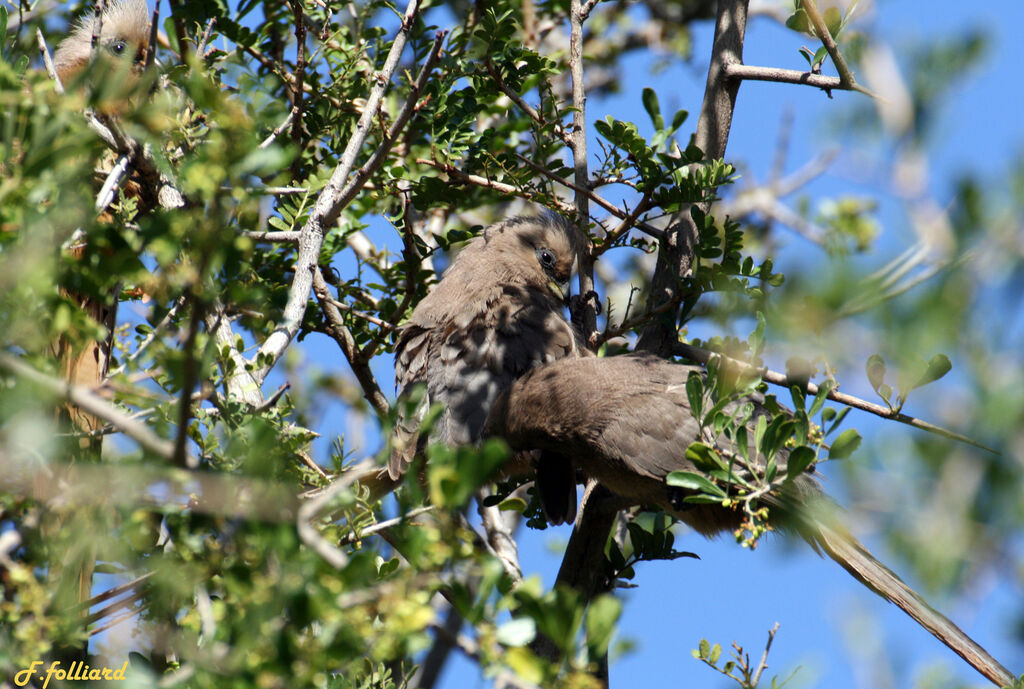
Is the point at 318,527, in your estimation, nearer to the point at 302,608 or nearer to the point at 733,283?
the point at 302,608

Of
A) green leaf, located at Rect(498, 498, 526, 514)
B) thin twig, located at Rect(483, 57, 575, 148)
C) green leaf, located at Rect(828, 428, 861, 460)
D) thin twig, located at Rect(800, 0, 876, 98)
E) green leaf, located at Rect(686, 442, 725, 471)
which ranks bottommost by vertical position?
green leaf, located at Rect(498, 498, 526, 514)

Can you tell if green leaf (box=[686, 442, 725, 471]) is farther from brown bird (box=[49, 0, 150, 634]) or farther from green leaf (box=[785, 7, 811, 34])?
green leaf (box=[785, 7, 811, 34])

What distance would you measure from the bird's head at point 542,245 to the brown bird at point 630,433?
1118 millimetres

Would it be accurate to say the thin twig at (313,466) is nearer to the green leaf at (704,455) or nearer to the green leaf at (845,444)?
the green leaf at (704,455)

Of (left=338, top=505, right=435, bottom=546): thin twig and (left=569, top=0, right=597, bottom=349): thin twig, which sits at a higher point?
(left=569, top=0, right=597, bottom=349): thin twig

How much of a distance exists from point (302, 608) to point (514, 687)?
468 millimetres

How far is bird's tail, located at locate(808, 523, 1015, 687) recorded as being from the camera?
2691mm

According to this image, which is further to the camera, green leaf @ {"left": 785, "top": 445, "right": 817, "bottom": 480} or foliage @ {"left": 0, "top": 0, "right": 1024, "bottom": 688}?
green leaf @ {"left": 785, "top": 445, "right": 817, "bottom": 480}

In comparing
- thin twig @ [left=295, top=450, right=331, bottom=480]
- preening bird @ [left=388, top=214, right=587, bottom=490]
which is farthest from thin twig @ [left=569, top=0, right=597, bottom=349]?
thin twig @ [left=295, top=450, right=331, bottom=480]

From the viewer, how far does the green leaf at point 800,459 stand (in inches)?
80.9

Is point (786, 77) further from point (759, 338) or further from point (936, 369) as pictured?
point (936, 369)

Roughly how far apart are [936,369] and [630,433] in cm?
183

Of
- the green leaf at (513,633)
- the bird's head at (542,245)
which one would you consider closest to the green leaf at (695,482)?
the green leaf at (513,633)

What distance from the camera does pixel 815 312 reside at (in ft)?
4.09
